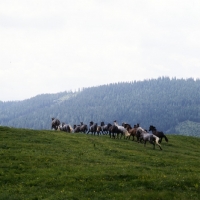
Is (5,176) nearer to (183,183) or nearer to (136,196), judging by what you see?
(136,196)

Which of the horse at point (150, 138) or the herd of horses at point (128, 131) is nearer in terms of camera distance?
the horse at point (150, 138)

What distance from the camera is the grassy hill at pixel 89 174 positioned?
22389 millimetres

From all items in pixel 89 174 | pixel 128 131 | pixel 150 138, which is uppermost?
pixel 128 131

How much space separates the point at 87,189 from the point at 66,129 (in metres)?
41.6

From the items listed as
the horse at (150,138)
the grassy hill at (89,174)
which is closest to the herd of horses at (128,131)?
the horse at (150,138)

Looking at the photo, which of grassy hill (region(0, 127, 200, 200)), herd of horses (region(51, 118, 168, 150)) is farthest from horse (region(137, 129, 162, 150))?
grassy hill (region(0, 127, 200, 200))

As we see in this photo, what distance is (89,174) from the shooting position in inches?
1040

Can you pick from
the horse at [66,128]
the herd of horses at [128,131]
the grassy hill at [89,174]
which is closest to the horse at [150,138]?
the herd of horses at [128,131]

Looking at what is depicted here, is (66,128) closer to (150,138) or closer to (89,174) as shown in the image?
(150,138)

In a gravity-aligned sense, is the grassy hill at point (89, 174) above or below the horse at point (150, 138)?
below

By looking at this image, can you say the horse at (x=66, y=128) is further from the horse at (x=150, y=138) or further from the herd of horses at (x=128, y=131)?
the horse at (x=150, y=138)

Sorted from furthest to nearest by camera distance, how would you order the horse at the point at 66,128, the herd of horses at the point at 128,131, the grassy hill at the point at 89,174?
the horse at the point at 66,128
the herd of horses at the point at 128,131
the grassy hill at the point at 89,174

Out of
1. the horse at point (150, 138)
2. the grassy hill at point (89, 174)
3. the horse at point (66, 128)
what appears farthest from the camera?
the horse at point (66, 128)

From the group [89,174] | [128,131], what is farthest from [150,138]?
[89,174]
